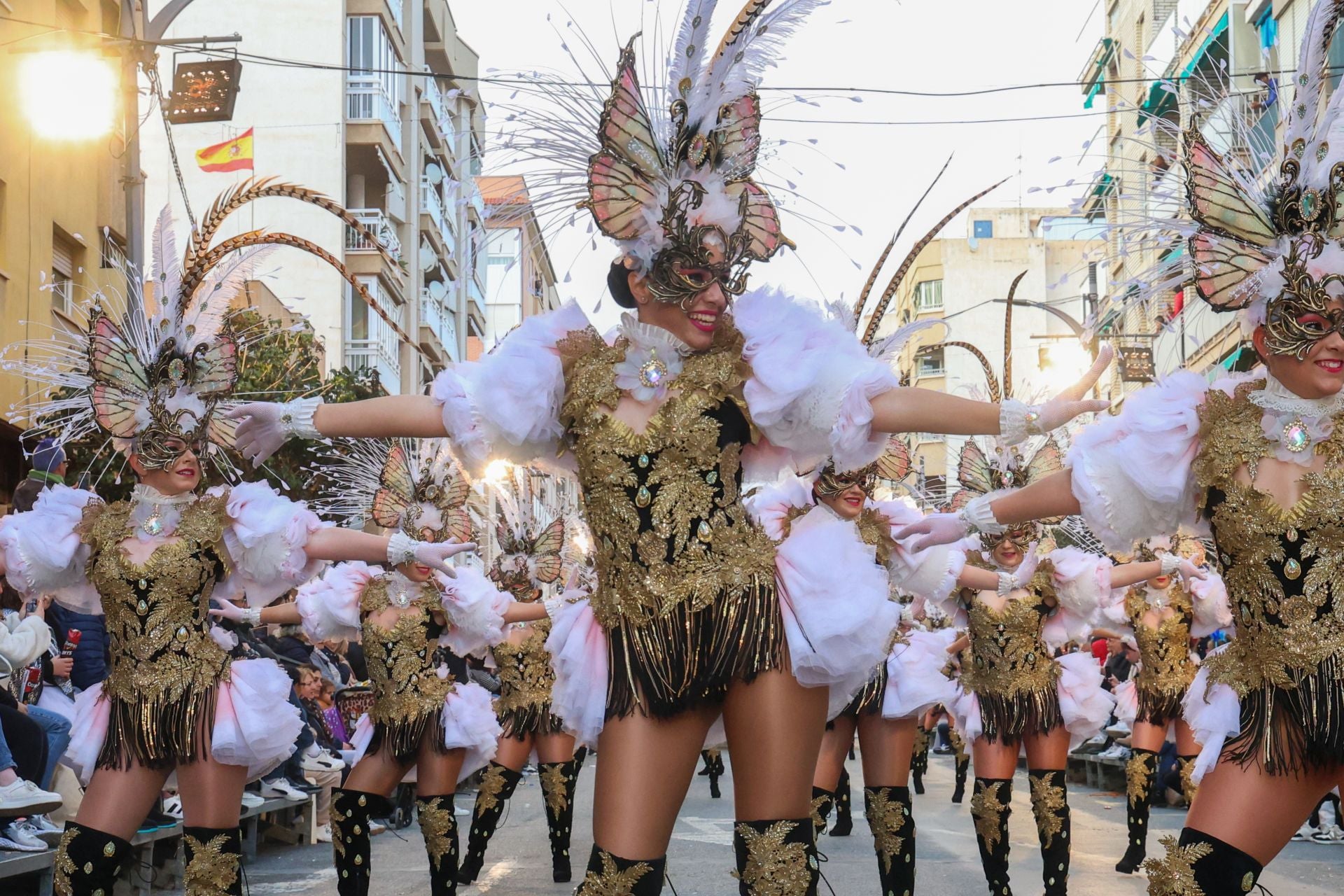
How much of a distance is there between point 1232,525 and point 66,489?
4.38 metres

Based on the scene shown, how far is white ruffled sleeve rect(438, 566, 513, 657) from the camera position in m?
8.62

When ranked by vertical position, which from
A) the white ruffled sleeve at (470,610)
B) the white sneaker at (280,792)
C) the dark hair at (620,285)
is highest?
the dark hair at (620,285)

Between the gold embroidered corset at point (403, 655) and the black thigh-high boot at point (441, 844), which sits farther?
the gold embroidered corset at point (403, 655)

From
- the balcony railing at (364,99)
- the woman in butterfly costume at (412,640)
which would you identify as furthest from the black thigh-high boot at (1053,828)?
the balcony railing at (364,99)

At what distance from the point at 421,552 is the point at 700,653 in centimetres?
182

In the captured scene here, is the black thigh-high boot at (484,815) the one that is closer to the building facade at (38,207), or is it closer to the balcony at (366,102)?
the building facade at (38,207)

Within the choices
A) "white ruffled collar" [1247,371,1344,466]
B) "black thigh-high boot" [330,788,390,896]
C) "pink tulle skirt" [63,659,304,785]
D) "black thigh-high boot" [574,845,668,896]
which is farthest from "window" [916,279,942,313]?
"black thigh-high boot" [574,845,668,896]

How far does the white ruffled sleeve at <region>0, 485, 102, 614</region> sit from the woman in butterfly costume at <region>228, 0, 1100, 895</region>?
1.71 m

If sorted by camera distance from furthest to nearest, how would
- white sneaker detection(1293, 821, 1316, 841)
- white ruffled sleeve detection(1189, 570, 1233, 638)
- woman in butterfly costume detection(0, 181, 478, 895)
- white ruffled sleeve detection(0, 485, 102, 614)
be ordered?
white sneaker detection(1293, 821, 1316, 841) → white ruffled sleeve detection(1189, 570, 1233, 638) → white ruffled sleeve detection(0, 485, 102, 614) → woman in butterfly costume detection(0, 181, 478, 895)

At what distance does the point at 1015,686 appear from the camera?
8.61 metres

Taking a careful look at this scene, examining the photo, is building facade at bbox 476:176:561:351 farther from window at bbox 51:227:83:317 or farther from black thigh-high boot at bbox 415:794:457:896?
window at bbox 51:227:83:317

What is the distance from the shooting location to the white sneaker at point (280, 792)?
11062 mm

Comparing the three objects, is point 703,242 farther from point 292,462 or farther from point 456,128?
point 292,462

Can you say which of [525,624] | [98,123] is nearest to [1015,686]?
[525,624]
